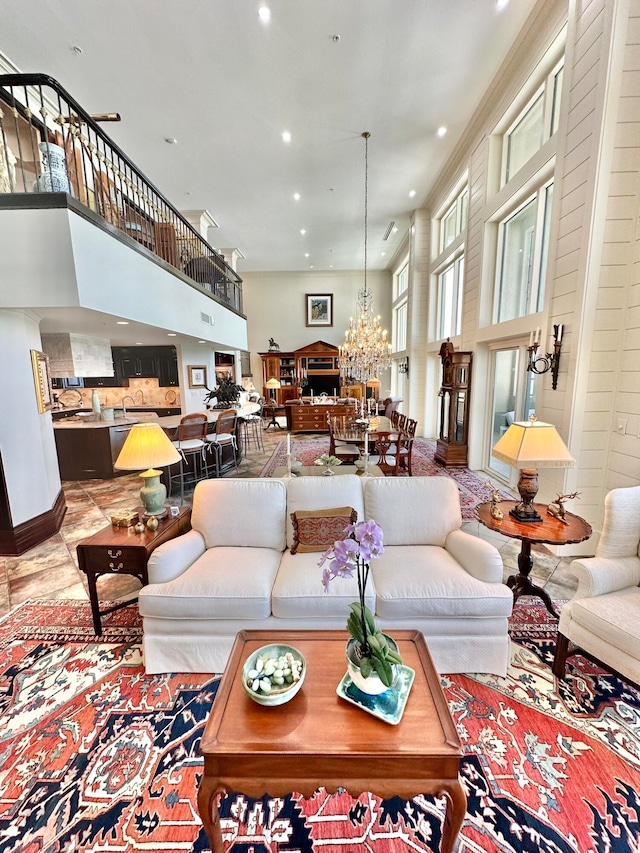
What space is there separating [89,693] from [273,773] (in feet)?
4.53

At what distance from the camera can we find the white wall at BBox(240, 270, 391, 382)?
12.5 m

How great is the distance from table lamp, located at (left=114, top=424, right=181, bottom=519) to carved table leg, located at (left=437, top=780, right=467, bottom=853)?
6.88ft

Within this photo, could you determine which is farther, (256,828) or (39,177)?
(39,177)

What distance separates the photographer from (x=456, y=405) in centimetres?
600

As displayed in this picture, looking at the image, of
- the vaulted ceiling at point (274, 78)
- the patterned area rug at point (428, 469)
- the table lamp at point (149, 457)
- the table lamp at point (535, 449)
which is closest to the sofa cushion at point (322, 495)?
the table lamp at point (149, 457)

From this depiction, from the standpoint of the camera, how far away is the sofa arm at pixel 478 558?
6.50ft

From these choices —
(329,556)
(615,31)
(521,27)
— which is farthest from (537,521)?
(521,27)

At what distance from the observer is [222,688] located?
4.29ft

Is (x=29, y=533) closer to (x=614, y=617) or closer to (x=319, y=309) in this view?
(x=614, y=617)

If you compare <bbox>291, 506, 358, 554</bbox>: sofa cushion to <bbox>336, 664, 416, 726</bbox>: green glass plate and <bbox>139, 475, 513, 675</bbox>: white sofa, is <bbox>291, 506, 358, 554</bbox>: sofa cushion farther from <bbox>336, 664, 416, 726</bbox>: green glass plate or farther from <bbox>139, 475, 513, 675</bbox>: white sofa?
<bbox>336, 664, 416, 726</bbox>: green glass plate

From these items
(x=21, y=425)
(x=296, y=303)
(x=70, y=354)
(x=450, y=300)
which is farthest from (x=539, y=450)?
(x=296, y=303)

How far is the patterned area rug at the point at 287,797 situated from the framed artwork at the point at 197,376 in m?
6.26

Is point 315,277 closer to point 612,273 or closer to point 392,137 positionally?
point 392,137

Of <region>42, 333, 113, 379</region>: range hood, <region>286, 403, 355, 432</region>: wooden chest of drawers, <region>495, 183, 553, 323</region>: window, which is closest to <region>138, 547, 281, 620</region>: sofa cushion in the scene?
<region>495, 183, 553, 323</region>: window
